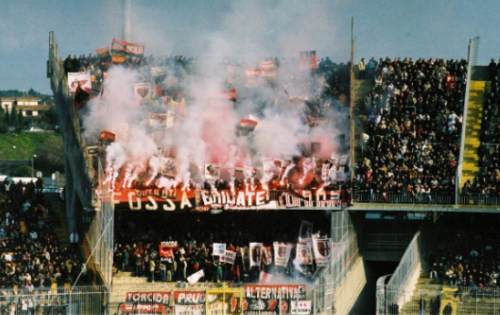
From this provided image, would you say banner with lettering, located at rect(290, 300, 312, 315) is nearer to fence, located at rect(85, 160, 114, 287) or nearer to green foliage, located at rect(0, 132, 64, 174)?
fence, located at rect(85, 160, 114, 287)

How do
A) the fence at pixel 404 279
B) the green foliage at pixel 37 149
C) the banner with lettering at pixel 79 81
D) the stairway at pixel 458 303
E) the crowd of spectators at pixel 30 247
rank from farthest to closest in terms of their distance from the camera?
the green foliage at pixel 37 149 < the banner with lettering at pixel 79 81 < the crowd of spectators at pixel 30 247 < the fence at pixel 404 279 < the stairway at pixel 458 303

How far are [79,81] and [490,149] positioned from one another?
12653 millimetres

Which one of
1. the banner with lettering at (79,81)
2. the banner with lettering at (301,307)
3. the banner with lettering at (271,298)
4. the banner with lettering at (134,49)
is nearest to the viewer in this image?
the banner with lettering at (301,307)

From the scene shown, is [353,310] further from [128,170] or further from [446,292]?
[128,170]

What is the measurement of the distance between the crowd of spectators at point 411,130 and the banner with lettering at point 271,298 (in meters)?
3.78

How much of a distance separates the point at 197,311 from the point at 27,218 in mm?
7083

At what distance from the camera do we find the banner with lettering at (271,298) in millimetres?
31219

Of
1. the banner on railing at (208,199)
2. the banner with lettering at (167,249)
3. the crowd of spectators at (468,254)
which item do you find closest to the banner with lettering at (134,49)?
the banner on railing at (208,199)

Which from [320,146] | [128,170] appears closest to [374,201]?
[320,146]

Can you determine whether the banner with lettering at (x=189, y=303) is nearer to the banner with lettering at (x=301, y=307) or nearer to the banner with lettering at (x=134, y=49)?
the banner with lettering at (x=301, y=307)

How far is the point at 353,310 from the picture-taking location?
33.0 metres

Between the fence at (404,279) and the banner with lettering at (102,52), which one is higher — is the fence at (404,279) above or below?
below

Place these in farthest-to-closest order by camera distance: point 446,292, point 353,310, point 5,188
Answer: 1. point 5,188
2. point 353,310
3. point 446,292

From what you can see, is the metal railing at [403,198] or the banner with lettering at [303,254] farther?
the banner with lettering at [303,254]
